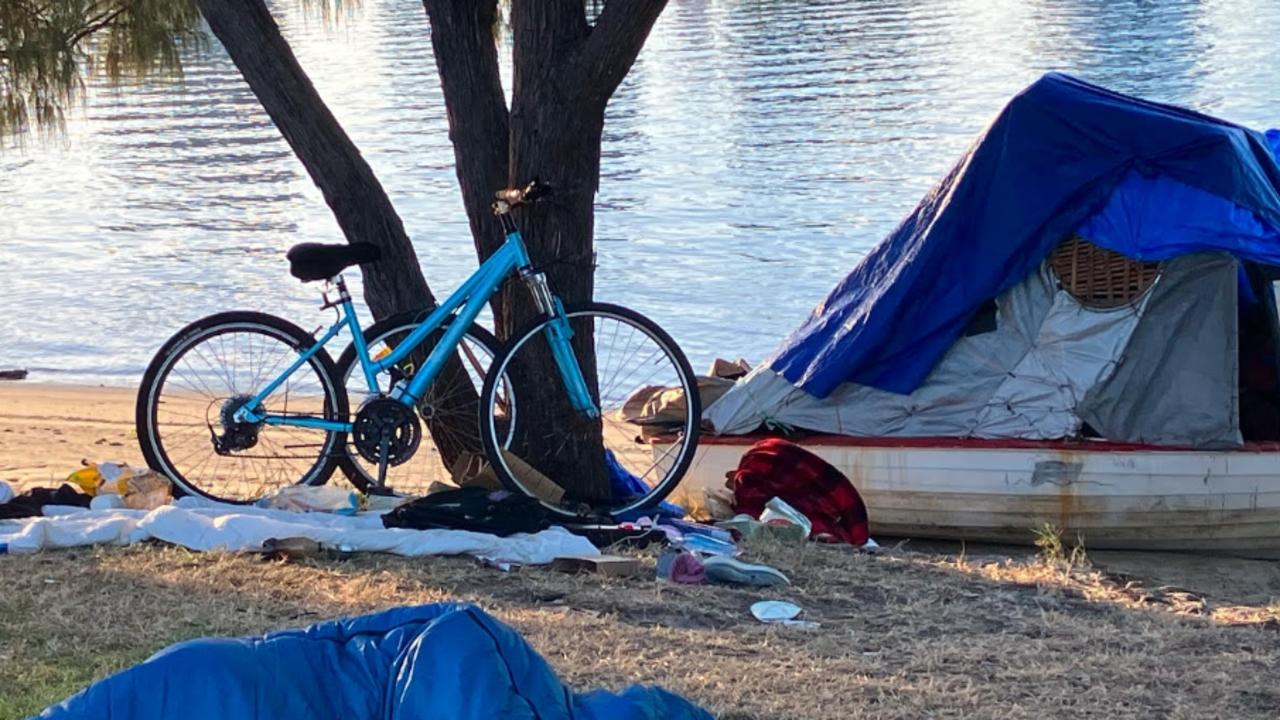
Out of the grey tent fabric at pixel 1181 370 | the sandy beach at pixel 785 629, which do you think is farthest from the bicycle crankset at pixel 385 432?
the grey tent fabric at pixel 1181 370

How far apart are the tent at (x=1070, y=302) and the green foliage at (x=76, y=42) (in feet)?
14.6

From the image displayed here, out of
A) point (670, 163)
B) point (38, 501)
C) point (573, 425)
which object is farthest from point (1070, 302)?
point (670, 163)

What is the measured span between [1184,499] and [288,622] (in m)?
4.61

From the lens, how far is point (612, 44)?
6309 millimetres

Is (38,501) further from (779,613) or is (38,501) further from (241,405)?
(779,613)

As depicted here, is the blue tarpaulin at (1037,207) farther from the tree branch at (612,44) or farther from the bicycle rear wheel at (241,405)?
the bicycle rear wheel at (241,405)

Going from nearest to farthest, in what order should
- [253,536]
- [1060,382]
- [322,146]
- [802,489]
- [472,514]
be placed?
[253,536] → [472,514] → [322,146] → [802,489] → [1060,382]

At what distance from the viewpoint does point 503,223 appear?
6500 millimetres

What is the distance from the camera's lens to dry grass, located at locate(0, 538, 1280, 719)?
13.9ft

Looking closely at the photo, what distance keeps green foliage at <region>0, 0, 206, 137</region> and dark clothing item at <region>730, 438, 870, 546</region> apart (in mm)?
4735

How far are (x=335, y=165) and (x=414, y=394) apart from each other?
48.1 inches

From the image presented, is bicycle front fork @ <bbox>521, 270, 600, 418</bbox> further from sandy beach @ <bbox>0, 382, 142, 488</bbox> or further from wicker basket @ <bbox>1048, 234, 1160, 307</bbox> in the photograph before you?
sandy beach @ <bbox>0, 382, 142, 488</bbox>

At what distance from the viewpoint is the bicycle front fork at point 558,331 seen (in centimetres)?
631

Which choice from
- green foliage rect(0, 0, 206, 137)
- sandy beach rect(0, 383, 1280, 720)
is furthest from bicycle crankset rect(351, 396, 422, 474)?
green foliage rect(0, 0, 206, 137)
